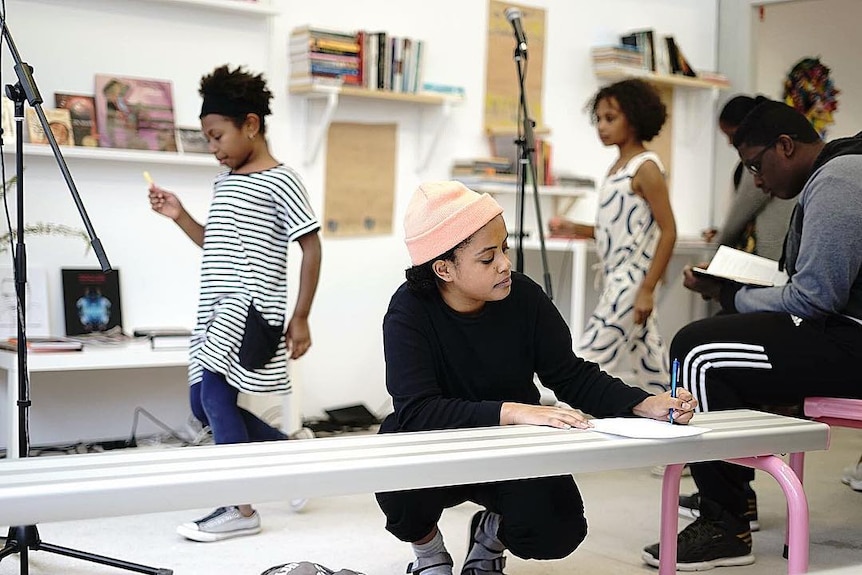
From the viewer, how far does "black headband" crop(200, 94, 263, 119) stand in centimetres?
→ 295

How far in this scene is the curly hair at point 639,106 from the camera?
3777mm

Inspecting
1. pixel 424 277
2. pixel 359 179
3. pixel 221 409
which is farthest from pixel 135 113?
pixel 424 277

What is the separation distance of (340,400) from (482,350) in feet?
8.21

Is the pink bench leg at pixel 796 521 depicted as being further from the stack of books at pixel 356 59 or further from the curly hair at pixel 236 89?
the stack of books at pixel 356 59

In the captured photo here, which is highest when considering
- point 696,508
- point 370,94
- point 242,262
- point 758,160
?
point 370,94

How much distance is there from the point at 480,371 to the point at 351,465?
2.05 feet

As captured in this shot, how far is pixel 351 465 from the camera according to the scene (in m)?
1.59

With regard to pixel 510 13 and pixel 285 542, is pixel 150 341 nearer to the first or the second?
pixel 285 542

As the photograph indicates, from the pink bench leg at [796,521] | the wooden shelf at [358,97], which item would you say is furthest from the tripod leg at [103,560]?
the wooden shelf at [358,97]

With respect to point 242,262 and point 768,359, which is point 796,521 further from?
point 242,262

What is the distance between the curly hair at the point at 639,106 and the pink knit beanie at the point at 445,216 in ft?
Answer: 5.85

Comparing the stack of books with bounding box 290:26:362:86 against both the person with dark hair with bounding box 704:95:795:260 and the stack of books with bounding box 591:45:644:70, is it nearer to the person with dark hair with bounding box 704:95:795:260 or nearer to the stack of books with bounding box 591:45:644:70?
the stack of books with bounding box 591:45:644:70

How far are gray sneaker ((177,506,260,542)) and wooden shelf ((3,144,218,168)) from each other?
4.78ft

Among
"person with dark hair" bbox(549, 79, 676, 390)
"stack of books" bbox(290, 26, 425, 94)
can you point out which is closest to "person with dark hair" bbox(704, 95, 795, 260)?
"person with dark hair" bbox(549, 79, 676, 390)
